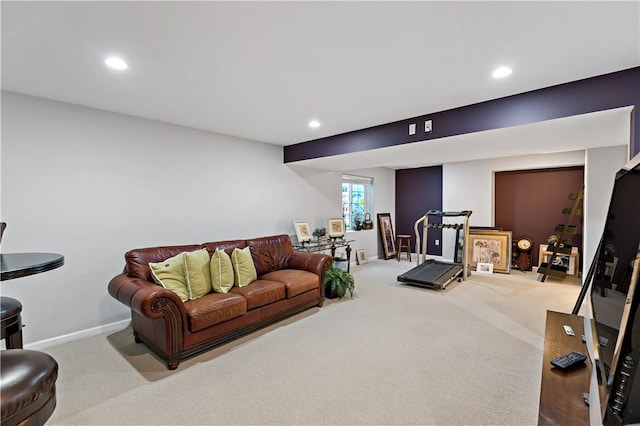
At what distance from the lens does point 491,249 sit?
5980mm

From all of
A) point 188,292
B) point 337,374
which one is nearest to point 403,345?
point 337,374

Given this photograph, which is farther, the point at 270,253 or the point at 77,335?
the point at 270,253

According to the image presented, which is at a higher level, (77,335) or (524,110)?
(524,110)

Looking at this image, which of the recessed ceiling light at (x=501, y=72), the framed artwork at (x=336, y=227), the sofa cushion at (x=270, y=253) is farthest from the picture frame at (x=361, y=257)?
the recessed ceiling light at (x=501, y=72)

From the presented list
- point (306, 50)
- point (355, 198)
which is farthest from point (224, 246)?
point (355, 198)

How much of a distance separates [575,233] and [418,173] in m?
3.45

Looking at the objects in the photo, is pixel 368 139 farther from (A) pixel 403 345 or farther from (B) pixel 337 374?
(B) pixel 337 374

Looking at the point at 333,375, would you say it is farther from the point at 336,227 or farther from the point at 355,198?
the point at 355,198

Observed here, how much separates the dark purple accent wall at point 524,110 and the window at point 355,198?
2.79m

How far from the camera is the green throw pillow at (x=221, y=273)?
3.18 meters

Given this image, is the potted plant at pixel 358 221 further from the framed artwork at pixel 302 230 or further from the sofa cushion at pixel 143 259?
the sofa cushion at pixel 143 259

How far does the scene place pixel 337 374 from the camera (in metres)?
2.40

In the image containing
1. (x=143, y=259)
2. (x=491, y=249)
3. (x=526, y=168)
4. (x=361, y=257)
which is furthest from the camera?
(x=361, y=257)

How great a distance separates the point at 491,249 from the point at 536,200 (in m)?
1.33
